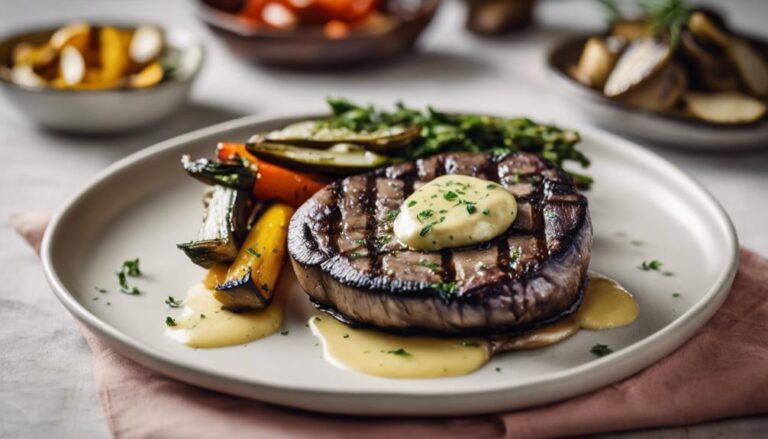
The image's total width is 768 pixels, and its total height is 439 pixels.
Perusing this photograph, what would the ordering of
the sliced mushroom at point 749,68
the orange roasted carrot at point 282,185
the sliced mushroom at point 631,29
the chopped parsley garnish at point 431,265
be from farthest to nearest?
the sliced mushroom at point 631,29
the sliced mushroom at point 749,68
the orange roasted carrot at point 282,185
the chopped parsley garnish at point 431,265

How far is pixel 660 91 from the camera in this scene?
5.56m

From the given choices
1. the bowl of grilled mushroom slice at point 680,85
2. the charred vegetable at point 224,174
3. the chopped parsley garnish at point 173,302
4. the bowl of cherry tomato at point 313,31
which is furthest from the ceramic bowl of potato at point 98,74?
the bowl of grilled mushroom slice at point 680,85

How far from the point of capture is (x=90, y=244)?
4.24m

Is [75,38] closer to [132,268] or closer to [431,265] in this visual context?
[132,268]

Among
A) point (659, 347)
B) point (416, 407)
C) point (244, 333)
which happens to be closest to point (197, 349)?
point (244, 333)

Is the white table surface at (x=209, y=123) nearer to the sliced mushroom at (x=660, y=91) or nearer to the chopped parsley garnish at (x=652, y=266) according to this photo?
the sliced mushroom at (x=660, y=91)

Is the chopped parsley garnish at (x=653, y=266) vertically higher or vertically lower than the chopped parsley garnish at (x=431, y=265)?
lower

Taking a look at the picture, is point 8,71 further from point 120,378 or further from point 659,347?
point 659,347

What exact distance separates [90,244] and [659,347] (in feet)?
9.13

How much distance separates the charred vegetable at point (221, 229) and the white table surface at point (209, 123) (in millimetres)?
661

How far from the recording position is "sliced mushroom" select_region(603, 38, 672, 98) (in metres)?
5.54

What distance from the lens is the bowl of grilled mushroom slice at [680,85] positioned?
543cm

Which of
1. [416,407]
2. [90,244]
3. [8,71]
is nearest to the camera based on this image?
[416,407]

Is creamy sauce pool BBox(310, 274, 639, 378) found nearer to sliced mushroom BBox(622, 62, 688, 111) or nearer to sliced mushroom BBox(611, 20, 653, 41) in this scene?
sliced mushroom BBox(622, 62, 688, 111)
